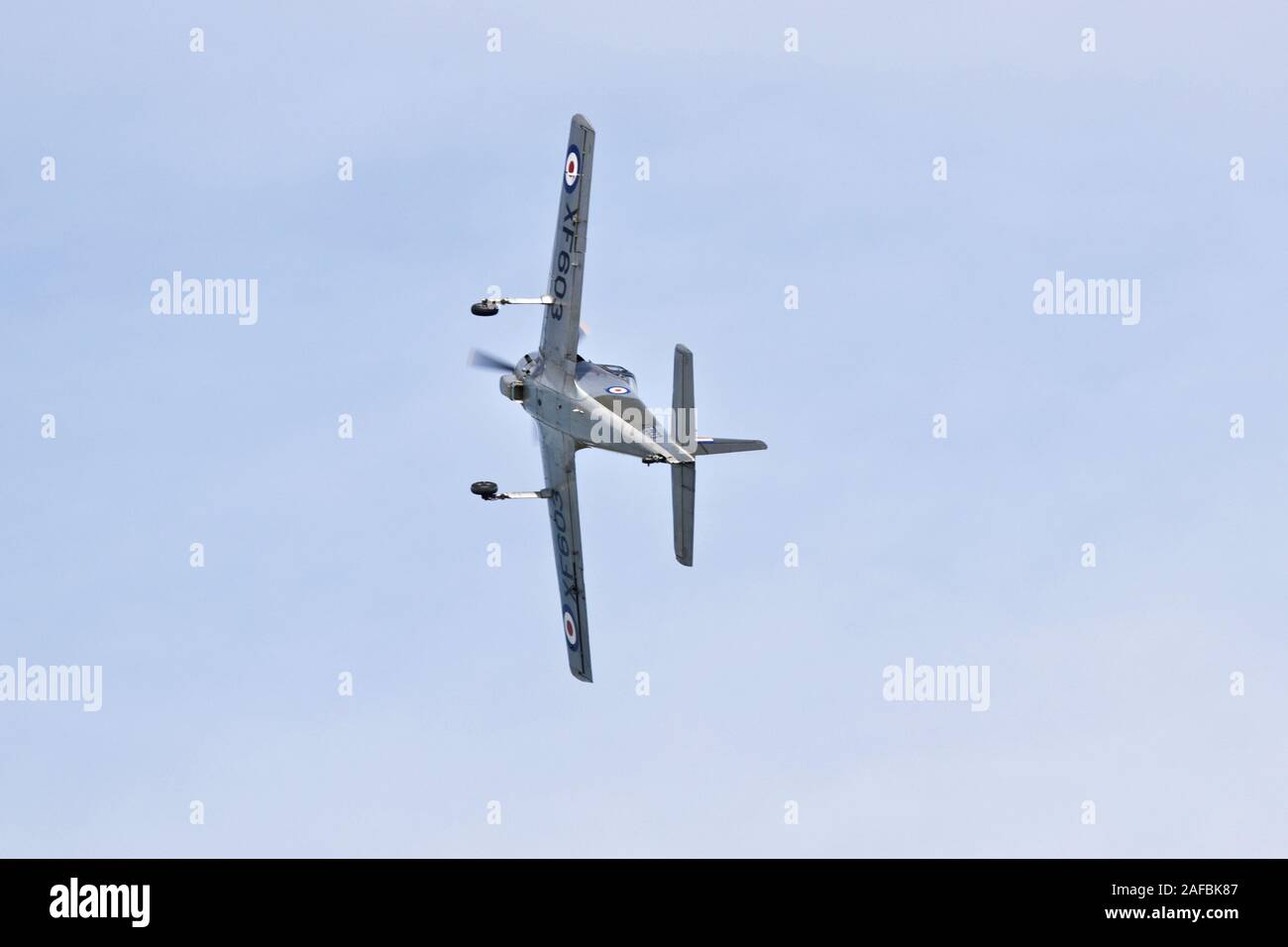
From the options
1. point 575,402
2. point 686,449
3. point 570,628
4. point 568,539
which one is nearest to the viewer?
point 686,449

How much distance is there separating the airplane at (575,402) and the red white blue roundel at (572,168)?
0.03 metres

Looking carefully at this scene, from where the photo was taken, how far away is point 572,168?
257 feet

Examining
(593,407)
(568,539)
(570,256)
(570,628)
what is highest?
(570,256)

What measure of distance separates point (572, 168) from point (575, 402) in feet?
26.2

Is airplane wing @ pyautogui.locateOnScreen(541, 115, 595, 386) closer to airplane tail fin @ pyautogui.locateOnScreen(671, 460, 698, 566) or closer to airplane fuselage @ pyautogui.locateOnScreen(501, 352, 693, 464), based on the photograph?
airplane fuselage @ pyautogui.locateOnScreen(501, 352, 693, 464)

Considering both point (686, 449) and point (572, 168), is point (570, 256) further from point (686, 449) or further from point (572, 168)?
point (686, 449)

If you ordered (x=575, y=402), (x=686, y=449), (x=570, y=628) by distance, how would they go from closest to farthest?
(x=686, y=449) → (x=575, y=402) → (x=570, y=628)

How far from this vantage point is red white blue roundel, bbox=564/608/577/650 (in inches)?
3371

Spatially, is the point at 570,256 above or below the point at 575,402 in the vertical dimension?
above

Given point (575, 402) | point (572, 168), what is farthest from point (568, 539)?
point (572, 168)

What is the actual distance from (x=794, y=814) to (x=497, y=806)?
29.8 ft

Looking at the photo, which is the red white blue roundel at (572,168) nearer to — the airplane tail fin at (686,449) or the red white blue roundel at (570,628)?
the airplane tail fin at (686,449)

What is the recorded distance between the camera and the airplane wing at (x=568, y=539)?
3238 inches
